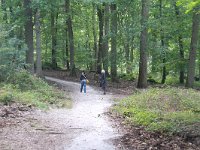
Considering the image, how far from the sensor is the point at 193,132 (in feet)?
28.8

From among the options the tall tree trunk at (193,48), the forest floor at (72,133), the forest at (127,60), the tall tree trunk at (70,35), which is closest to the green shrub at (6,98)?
the forest at (127,60)

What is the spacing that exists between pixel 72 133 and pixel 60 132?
0.38 meters

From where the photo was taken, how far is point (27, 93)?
16.3 m

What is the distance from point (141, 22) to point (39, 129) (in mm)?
15680

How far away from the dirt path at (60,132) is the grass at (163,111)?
1084 millimetres

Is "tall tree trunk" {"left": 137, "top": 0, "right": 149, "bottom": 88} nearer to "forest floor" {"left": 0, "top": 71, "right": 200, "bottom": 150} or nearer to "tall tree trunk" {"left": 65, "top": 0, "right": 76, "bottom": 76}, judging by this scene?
"tall tree trunk" {"left": 65, "top": 0, "right": 76, "bottom": 76}

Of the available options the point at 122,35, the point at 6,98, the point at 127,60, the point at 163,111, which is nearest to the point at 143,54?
the point at 122,35

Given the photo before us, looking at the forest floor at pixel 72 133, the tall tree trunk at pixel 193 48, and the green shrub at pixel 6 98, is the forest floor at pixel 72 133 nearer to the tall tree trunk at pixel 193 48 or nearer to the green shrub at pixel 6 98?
the green shrub at pixel 6 98

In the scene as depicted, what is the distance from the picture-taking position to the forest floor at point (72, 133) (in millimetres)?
8430

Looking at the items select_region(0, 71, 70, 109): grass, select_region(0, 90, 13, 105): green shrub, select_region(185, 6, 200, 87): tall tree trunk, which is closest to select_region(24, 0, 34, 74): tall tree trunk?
select_region(0, 71, 70, 109): grass

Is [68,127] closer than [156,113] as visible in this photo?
Yes

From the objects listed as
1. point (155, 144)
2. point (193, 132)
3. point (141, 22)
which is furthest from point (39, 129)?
point (141, 22)

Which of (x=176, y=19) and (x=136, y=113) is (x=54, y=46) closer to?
(x=176, y=19)

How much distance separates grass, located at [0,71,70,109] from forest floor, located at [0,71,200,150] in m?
0.77
